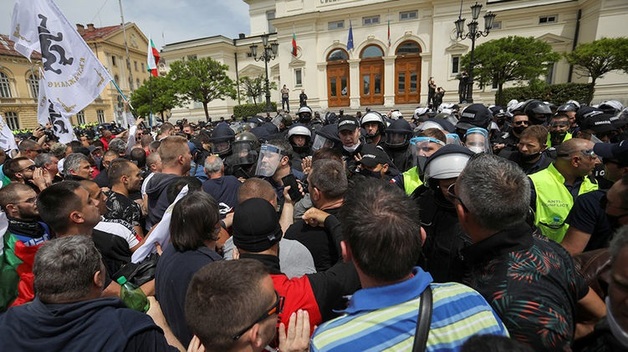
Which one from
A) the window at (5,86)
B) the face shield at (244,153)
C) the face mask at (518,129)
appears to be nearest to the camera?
the face shield at (244,153)

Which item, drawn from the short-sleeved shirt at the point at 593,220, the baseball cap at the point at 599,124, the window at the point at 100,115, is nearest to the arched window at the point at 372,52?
the baseball cap at the point at 599,124

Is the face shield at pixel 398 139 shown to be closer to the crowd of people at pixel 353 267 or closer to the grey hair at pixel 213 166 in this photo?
the crowd of people at pixel 353 267

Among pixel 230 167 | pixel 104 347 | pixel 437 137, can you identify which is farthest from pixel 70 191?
pixel 437 137

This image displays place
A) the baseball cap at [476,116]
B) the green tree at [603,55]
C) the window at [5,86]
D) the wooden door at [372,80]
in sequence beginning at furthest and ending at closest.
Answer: the window at [5,86] < the wooden door at [372,80] < the green tree at [603,55] < the baseball cap at [476,116]

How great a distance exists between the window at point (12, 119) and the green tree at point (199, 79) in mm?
22645

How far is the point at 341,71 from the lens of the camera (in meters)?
32.2

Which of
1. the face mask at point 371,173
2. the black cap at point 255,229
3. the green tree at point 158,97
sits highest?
the green tree at point 158,97

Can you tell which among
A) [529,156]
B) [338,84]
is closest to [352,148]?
[529,156]

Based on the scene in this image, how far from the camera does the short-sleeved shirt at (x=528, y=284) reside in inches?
46.4

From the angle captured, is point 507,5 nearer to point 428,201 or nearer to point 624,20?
point 624,20

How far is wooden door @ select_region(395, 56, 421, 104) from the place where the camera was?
3006cm

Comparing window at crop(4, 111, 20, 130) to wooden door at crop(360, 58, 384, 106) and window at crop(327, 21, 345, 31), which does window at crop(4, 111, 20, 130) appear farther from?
wooden door at crop(360, 58, 384, 106)

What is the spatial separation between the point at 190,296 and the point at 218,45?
139 ft

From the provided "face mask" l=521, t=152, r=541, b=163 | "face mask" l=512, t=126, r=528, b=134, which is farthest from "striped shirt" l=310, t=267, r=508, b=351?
"face mask" l=512, t=126, r=528, b=134
